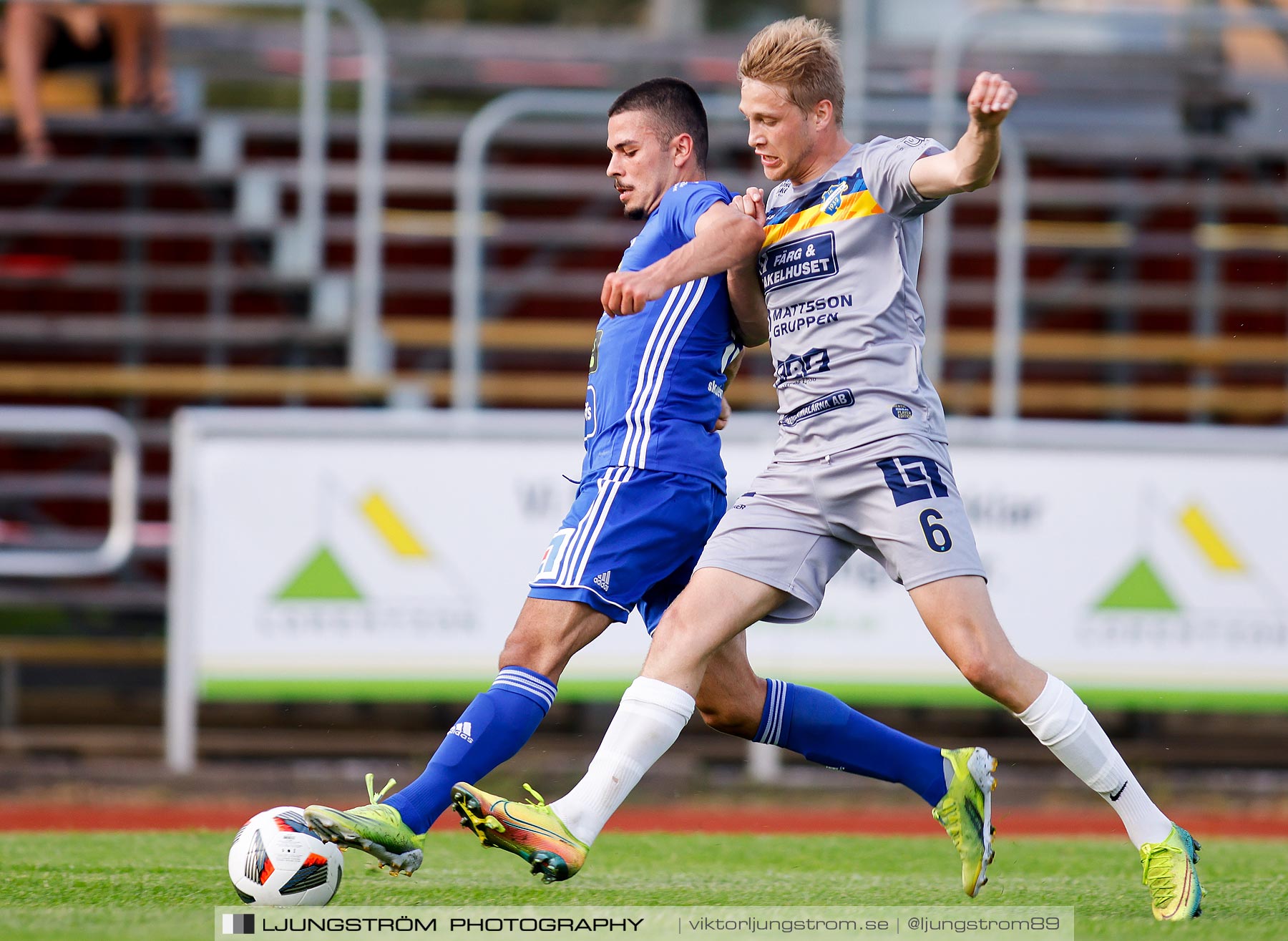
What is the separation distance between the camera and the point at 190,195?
1181 cm

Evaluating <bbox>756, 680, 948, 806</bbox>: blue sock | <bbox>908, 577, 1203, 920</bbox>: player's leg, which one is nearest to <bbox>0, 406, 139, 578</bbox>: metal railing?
<bbox>756, 680, 948, 806</bbox>: blue sock

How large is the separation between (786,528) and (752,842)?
7.00 feet

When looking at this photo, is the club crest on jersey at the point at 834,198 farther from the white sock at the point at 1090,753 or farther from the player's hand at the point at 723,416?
the white sock at the point at 1090,753

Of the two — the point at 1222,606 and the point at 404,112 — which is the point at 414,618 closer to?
the point at 1222,606

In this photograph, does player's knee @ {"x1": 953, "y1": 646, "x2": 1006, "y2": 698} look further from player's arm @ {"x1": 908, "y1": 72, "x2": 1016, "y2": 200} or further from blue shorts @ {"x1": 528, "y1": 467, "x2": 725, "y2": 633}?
player's arm @ {"x1": 908, "y1": 72, "x2": 1016, "y2": 200}

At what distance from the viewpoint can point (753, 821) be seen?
744 cm

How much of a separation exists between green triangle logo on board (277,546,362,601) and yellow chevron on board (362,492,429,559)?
10.3 inches

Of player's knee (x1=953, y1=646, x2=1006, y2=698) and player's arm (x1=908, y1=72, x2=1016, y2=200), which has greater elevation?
player's arm (x1=908, y1=72, x2=1016, y2=200)

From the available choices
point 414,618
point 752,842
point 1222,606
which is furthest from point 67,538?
point 1222,606

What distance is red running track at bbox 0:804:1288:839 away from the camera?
23.1 ft

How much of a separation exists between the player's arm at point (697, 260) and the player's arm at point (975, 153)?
44 centimetres

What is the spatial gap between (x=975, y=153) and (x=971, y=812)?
162 cm

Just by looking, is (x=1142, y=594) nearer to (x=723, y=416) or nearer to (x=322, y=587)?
(x=322, y=587)

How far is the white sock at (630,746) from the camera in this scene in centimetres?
386
